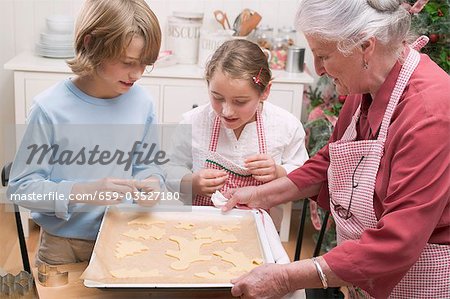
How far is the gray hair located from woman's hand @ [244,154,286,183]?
0.50m

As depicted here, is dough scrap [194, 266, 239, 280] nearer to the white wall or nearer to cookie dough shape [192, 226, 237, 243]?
cookie dough shape [192, 226, 237, 243]

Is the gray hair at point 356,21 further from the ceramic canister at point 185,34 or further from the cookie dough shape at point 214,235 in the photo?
the ceramic canister at point 185,34

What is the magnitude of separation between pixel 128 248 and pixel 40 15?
93.4 inches

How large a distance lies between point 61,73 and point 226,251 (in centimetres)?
193

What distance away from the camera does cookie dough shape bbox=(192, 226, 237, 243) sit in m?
1.46

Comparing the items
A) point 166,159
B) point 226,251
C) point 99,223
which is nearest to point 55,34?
point 166,159

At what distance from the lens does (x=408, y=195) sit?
1.23m

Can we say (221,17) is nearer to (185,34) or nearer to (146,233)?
(185,34)

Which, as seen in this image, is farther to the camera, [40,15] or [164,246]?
[40,15]

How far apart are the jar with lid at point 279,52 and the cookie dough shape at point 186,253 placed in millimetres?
1992

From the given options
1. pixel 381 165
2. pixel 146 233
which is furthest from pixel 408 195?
pixel 146 233

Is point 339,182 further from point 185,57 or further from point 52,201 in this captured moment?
point 185,57

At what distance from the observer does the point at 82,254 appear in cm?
157

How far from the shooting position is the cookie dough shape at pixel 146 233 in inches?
56.9
